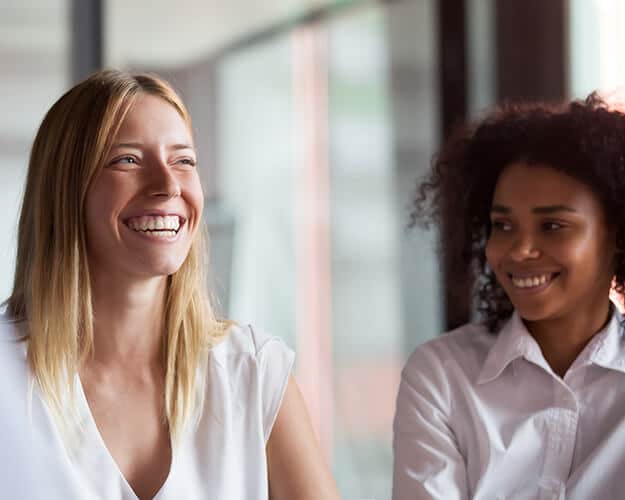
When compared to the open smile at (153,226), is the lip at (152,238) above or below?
below

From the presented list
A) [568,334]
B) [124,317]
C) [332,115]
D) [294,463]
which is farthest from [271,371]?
[332,115]

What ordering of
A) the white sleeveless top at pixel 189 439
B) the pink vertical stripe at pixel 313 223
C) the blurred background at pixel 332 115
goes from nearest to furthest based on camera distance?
the white sleeveless top at pixel 189 439
the blurred background at pixel 332 115
the pink vertical stripe at pixel 313 223

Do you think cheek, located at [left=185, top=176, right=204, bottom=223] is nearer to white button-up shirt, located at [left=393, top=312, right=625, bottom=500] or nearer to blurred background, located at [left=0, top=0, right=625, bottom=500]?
white button-up shirt, located at [left=393, top=312, right=625, bottom=500]

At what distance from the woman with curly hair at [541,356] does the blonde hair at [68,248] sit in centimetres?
49

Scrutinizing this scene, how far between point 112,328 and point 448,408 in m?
0.67

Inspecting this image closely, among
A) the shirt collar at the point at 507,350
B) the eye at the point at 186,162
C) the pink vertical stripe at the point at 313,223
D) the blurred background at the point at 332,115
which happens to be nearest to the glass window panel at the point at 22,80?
the blurred background at the point at 332,115

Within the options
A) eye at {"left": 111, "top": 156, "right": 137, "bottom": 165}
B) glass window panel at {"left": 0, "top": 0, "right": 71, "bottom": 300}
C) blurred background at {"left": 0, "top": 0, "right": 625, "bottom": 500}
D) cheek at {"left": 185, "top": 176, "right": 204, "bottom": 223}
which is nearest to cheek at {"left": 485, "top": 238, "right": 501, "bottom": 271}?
cheek at {"left": 185, "top": 176, "right": 204, "bottom": 223}

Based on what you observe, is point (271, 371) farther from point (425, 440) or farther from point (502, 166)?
point (502, 166)

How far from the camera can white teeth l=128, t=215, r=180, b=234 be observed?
1812 mm

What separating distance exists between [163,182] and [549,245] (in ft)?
2.45

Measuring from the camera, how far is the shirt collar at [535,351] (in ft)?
6.68

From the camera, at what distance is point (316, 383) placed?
4.06 meters

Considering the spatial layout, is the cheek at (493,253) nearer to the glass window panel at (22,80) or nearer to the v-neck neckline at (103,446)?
the v-neck neckline at (103,446)

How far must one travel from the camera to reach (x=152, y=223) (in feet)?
5.95
